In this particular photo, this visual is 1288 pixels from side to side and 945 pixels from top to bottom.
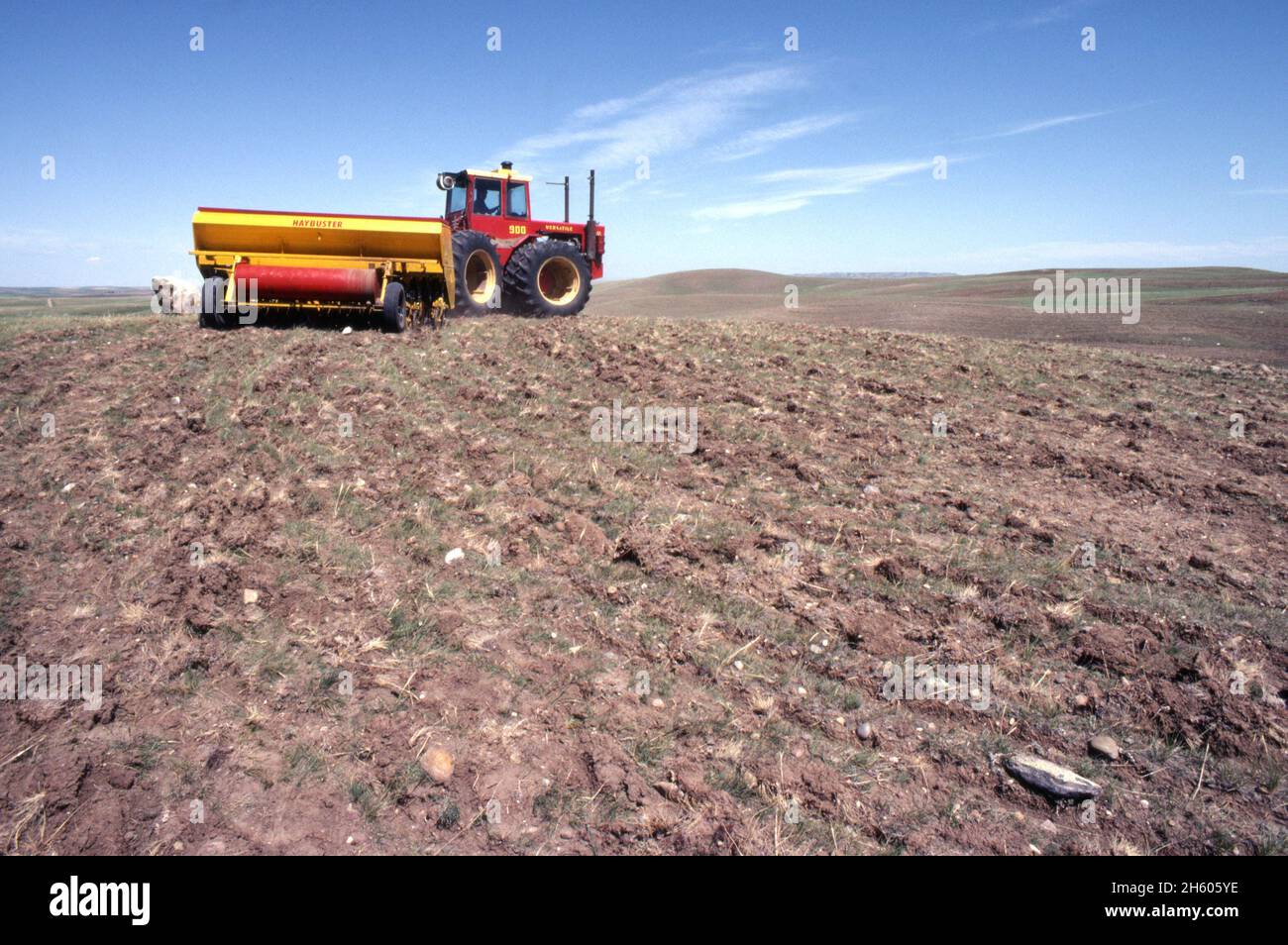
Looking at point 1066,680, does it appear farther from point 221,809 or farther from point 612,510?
point 221,809

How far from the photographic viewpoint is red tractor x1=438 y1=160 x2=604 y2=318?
1322 centimetres

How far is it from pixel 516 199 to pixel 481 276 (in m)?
1.78

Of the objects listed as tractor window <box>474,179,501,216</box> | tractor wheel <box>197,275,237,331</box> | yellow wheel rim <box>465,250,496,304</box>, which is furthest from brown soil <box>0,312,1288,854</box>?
tractor window <box>474,179,501,216</box>

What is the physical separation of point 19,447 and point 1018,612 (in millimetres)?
7481

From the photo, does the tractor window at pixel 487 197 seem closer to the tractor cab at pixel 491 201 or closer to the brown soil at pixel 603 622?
the tractor cab at pixel 491 201

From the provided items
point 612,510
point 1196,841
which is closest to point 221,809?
point 612,510

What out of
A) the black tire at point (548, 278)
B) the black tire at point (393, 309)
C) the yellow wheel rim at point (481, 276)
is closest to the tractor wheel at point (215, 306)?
the black tire at point (393, 309)

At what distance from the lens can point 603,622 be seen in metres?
4.09

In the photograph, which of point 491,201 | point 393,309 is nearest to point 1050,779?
point 393,309

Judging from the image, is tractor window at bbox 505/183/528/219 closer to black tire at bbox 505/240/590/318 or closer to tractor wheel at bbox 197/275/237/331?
black tire at bbox 505/240/590/318

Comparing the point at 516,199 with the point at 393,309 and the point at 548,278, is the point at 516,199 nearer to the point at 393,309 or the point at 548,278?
the point at 548,278

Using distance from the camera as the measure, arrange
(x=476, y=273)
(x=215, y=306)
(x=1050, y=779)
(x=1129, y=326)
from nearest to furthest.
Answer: (x=1050, y=779) → (x=215, y=306) → (x=476, y=273) → (x=1129, y=326)
